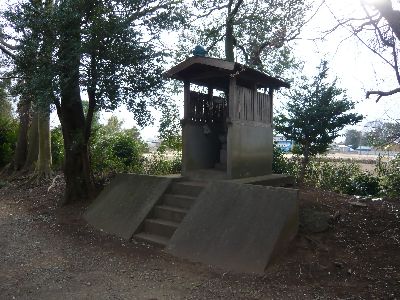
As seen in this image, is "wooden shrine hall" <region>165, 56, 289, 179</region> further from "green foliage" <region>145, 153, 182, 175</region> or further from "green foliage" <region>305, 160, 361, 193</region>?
"green foliage" <region>305, 160, 361, 193</region>

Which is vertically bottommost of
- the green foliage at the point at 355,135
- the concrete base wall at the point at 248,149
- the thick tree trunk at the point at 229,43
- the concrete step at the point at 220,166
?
the concrete step at the point at 220,166

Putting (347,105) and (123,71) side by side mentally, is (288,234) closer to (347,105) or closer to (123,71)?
(123,71)

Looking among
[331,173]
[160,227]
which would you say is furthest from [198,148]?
[331,173]

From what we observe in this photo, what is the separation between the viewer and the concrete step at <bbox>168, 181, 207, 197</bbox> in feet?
22.0

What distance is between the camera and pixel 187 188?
6.84 metres

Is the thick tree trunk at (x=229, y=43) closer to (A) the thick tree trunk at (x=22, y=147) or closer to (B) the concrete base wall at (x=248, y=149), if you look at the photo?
(B) the concrete base wall at (x=248, y=149)

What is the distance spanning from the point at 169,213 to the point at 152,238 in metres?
0.60

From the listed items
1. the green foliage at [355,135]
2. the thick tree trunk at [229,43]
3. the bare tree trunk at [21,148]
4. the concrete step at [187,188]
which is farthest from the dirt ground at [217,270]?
the bare tree trunk at [21,148]

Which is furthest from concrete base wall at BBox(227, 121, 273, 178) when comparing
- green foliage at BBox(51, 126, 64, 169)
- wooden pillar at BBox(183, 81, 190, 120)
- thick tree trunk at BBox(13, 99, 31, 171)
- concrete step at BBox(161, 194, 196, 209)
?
thick tree trunk at BBox(13, 99, 31, 171)

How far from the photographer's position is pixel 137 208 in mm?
6773

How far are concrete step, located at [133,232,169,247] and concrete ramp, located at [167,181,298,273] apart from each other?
9.5 inches

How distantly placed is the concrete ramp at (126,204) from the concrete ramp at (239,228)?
1.09 meters

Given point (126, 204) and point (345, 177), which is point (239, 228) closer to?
point (126, 204)

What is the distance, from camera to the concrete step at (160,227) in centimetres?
598
